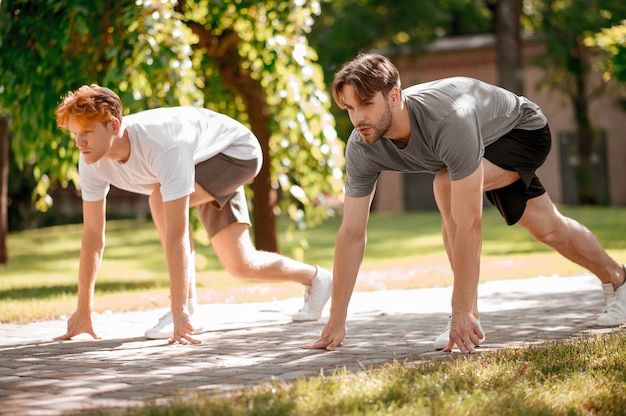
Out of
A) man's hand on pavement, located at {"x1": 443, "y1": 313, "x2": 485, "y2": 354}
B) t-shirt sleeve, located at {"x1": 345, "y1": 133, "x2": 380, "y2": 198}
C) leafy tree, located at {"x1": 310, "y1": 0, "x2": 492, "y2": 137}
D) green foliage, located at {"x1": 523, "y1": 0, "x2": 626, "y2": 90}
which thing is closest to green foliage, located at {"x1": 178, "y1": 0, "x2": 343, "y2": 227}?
t-shirt sleeve, located at {"x1": 345, "y1": 133, "x2": 380, "y2": 198}

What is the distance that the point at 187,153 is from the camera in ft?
16.5

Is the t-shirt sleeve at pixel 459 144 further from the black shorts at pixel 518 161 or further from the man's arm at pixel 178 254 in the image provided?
the man's arm at pixel 178 254

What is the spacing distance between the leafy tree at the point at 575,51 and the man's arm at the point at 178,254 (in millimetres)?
18661

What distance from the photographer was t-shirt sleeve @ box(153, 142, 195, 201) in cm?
490

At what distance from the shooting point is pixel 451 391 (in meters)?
3.54

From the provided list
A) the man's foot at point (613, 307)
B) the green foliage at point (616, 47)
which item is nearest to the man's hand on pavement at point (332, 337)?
the man's foot at point (613, 307)

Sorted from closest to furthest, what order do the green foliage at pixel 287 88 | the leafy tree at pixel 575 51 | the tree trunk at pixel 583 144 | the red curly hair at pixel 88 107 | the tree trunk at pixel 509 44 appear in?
the red curly hair at pixel 88 107 < the green foliage at pixel 287 88 < the tree trunk at pixel 509 44 < the leafy tree at pixel 575 51 < the tree trunk at pixel 583 144

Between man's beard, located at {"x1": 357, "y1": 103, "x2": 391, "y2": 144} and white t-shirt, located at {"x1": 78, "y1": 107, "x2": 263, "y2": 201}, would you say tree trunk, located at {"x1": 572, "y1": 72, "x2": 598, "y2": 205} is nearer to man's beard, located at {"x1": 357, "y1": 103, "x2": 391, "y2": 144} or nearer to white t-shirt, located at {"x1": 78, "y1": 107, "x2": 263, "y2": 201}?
white t-shirt, located at {"x1": 78, "y1": 107, "x2": 263, "y2": 201}

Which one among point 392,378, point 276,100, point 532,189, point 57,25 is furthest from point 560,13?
point 392,378

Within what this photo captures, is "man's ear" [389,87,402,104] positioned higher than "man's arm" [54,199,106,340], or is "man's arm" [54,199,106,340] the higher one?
"man's ear" [389,87,402,104]

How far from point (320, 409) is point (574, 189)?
27.2 metres

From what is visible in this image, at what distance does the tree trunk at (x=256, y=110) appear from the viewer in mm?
10328

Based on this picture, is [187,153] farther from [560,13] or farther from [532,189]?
[560,13]

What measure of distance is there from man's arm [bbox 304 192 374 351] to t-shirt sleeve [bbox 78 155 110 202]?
Answer: 134 cm
